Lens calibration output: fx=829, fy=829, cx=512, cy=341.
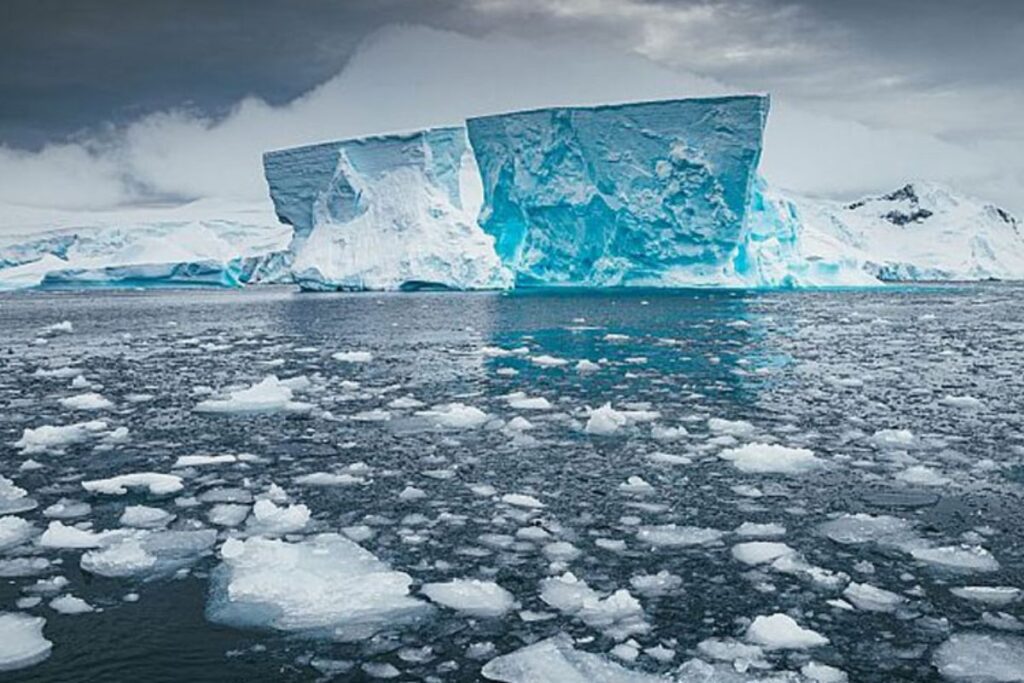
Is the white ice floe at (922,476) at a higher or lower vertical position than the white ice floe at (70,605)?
higher

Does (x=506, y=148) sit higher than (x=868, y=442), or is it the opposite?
(x=506, y=148)

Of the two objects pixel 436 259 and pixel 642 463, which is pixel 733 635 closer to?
pixel 642 463

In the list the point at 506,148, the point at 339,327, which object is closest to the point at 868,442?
the point at 339,327

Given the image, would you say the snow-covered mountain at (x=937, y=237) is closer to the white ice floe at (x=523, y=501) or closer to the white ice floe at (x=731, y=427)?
the white ice floe at (x=731, y=427)

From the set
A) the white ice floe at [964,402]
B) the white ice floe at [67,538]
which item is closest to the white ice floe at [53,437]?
the white ice floe at [67,538]

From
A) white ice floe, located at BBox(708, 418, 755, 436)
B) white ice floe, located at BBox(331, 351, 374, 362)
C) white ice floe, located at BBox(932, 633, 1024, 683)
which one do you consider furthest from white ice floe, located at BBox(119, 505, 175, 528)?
white ice floe, located at BBox(331, 351, 374, 362)

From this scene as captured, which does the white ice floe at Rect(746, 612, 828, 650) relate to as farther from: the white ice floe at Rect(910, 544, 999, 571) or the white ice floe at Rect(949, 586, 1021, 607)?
the white ice floe at Rect(910, 544, 999, 571)
